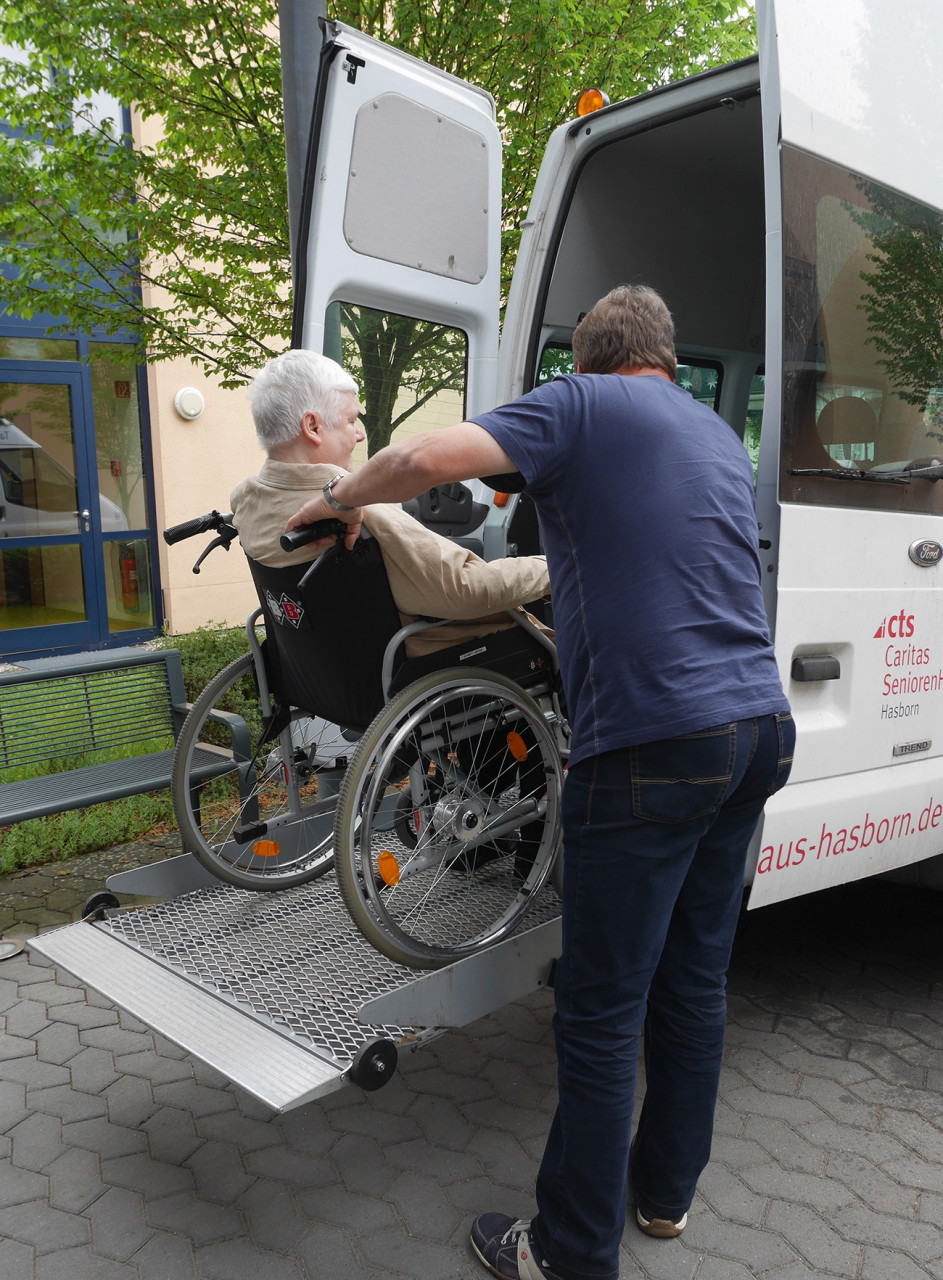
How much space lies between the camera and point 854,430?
2.70 metres

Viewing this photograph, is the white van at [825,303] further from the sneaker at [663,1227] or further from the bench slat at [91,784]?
the bench slat at [91,784]

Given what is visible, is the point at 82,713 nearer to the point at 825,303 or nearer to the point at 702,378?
the point at 825,303

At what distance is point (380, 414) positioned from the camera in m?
3.95

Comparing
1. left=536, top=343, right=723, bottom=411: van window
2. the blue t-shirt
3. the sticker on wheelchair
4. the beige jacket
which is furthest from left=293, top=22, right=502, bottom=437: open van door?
the blue t-shirt

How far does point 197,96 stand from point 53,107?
79 cm

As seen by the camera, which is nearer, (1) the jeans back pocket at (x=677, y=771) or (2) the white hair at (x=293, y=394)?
(1) the jeans back pocket at (x=677, y=771)

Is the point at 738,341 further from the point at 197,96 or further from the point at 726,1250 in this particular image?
the point at 726,1250

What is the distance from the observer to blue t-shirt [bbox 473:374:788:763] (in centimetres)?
193

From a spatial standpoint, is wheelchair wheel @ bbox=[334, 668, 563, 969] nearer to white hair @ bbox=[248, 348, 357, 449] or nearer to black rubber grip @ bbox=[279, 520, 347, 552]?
black rubber grip @ bbox=[279, 520, 347, 552]

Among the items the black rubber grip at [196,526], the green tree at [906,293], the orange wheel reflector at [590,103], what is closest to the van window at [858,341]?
the green tree at [906,293]

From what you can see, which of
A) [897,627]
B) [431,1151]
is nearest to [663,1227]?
[431,1151]

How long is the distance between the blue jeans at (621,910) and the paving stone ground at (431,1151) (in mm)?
315

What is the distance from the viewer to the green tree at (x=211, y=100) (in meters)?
5.25

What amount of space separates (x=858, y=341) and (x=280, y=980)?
2148mm
